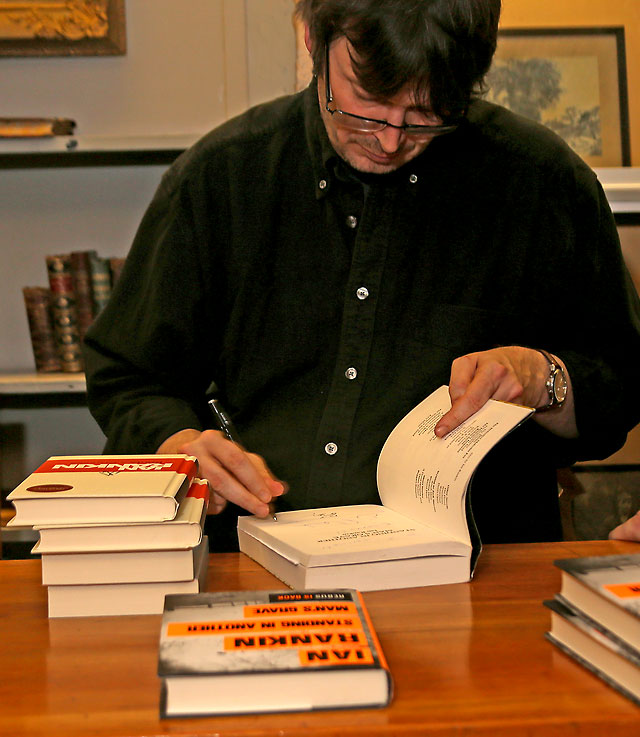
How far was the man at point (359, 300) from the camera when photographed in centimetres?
139

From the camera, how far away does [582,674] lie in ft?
2.24

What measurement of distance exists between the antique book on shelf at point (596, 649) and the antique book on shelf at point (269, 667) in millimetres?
176

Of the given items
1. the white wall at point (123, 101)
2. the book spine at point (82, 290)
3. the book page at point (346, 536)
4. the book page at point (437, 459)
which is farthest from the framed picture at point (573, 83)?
the book page at point (346, 536)

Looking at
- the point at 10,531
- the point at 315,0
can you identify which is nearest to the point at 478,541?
the point at 315,0

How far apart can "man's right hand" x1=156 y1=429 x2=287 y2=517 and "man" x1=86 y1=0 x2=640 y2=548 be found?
241mm

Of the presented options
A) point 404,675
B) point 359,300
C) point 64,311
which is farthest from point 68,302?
point 404,675

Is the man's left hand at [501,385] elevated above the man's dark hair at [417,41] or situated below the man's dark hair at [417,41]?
below

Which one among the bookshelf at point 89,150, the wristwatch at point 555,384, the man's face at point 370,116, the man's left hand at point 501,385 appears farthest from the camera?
the bookshelf at point 89,150

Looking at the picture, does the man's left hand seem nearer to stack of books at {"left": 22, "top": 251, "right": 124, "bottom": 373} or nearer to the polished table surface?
the polished table surface

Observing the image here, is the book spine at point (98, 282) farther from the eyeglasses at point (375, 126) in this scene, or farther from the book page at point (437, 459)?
the book page at point (437, 459)

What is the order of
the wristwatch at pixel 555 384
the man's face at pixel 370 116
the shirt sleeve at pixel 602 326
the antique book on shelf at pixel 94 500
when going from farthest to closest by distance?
1. the shirt sleeve at pixel 602 326
2. the wristwatch at pixel 555 384
3. the man's face at pixel 370 116
4. the antique book on shelf at pixel 94 500

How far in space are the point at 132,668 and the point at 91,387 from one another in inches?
33.2

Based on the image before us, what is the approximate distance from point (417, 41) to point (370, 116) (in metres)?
0.14

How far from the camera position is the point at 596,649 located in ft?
2.26
